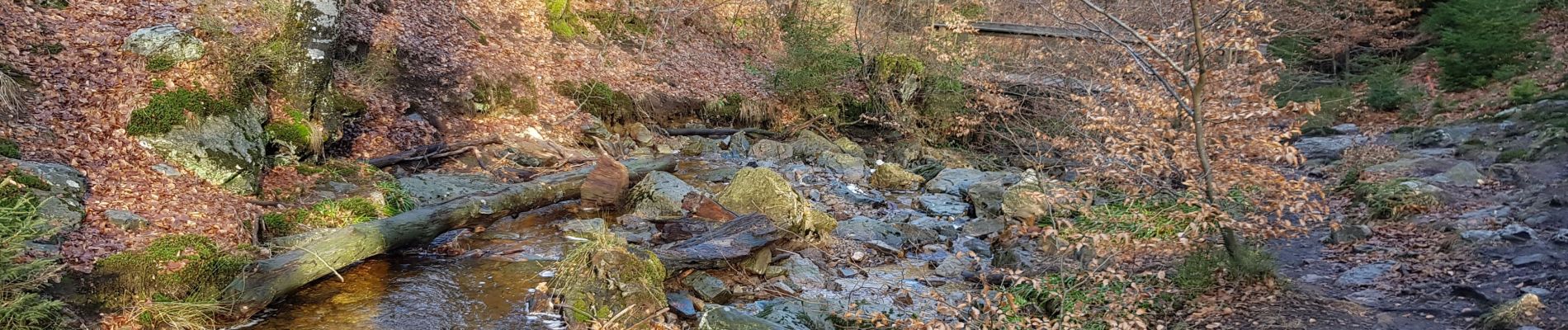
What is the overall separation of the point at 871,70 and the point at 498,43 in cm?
729

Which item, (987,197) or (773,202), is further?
(987,197)

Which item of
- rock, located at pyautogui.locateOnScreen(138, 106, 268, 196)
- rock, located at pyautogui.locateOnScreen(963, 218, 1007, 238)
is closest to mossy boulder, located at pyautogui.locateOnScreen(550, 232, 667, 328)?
rock, located at pyautogui.locateOnScreen(138, 106, 268, 196)

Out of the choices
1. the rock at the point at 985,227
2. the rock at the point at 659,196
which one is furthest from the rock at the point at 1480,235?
the rock at the point at 659,196

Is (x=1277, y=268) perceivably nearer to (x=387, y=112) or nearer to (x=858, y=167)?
(x=858, y=167)

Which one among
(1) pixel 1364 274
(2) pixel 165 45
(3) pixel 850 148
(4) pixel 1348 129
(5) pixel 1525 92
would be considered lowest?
(3) pixel 850 148

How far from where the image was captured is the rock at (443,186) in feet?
28.3

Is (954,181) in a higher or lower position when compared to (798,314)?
lower

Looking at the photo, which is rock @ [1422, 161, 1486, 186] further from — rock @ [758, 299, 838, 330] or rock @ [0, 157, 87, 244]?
rock @ [0, 157, 87, 244]

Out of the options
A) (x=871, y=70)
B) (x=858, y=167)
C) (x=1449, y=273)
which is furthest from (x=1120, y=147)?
(x=871, y=70)

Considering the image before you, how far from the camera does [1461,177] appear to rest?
379 inches

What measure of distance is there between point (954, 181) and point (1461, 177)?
6.15m

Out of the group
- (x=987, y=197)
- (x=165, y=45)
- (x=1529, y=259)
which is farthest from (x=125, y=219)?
(x=1529, y=259)

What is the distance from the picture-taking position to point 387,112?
1073cm

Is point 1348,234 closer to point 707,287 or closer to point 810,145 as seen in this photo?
point 707,287
